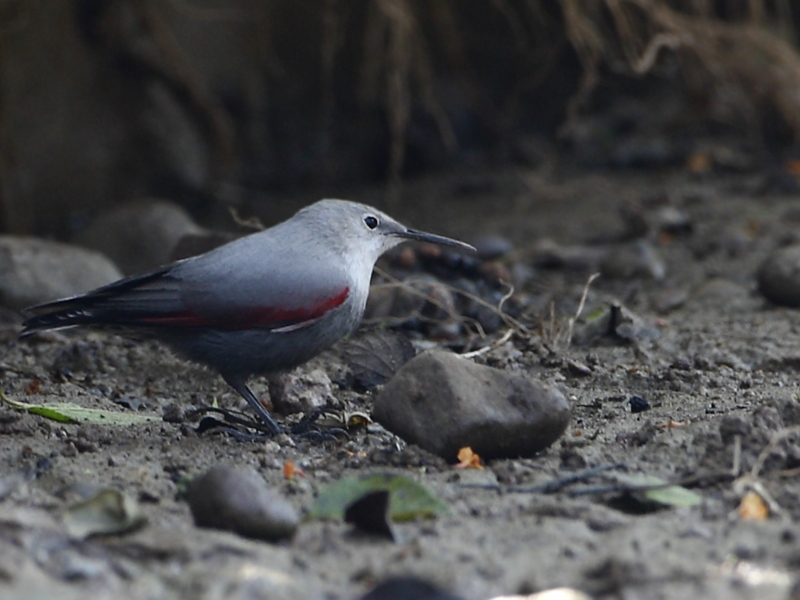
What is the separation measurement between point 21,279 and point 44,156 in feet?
6.71

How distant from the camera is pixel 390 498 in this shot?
2955mm

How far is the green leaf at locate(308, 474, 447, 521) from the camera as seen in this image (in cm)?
298

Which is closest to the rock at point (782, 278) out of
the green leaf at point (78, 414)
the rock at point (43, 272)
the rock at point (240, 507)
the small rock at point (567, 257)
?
the small rock at point (567, 257)

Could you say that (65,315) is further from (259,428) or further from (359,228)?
(359,228)

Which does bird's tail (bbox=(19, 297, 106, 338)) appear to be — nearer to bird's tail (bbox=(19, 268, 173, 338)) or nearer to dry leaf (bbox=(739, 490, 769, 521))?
bird's tail (bbox=(19, 268, 173, 338))

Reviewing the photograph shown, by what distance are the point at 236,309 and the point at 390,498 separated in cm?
133

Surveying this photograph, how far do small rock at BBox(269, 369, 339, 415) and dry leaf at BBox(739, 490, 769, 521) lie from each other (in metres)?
1.79

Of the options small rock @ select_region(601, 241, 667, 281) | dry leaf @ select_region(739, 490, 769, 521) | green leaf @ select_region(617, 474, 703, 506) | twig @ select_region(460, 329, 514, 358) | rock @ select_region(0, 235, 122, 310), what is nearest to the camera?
dry leaf @ select_region(739, 490, 769, 521)

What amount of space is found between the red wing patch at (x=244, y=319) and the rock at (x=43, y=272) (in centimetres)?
165

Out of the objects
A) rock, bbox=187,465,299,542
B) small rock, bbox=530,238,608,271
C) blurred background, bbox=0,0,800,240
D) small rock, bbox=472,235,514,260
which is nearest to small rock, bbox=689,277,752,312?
small rock, bbox=530,238,608,271

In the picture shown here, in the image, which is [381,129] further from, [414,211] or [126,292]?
[126,292]

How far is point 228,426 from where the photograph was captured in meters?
4.08

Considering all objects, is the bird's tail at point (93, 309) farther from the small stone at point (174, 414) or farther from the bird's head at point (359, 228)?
the bird's head at point (359, 228)

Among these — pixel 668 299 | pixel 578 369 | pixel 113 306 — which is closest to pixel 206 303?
pixel 113 306
